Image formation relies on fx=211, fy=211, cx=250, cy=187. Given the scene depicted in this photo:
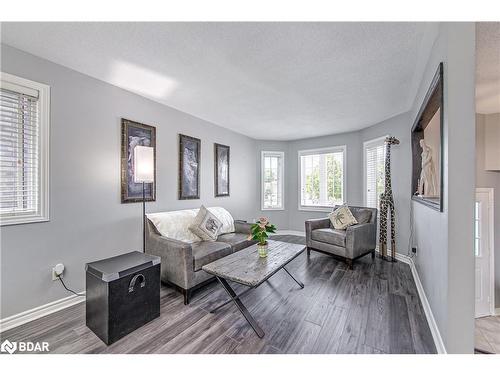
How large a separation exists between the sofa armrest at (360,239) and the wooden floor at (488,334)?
1363 millimetres

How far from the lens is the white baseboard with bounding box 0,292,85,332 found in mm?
1787

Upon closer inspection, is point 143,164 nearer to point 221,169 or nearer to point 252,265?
point 252,265

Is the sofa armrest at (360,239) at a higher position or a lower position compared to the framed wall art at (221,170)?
lower

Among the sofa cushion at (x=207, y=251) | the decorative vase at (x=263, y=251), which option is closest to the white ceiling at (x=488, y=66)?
the decorative vase at (x=263, y=251)

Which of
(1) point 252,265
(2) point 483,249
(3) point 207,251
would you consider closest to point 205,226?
(3) point 207,251

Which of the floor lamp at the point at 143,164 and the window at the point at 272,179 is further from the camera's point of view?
the window at the point at 272,179

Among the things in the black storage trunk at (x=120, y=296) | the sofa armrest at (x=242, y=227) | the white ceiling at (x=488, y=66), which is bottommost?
the black storage trunk at (x=120, y=296)

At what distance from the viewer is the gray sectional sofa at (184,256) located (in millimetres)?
2180

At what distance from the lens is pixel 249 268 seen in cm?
196

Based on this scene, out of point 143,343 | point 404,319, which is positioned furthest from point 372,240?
point 143,343

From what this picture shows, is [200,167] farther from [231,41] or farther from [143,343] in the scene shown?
[143,343]

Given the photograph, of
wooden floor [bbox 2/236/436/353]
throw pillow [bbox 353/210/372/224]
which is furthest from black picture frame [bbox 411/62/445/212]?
wooden floor [bbox 2/236/436/353]

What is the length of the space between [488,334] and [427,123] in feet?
8.46

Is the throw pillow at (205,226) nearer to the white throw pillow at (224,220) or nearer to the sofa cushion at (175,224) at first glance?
the sofa cushion at (175,224)
